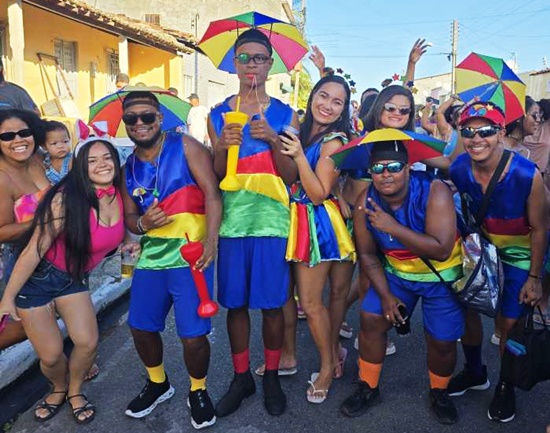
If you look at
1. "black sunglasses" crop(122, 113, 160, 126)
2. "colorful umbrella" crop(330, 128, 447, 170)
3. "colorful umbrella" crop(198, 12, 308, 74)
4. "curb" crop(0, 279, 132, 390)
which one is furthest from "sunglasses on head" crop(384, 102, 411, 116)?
"curb" crop(0, 279, 132, 390)

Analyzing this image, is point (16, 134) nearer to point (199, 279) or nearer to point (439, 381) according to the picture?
point (199, 279)

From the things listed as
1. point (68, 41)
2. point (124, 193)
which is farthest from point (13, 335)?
point (68, 41)

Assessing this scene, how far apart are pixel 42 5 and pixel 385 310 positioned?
8.74m

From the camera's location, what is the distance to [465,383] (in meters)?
3.12

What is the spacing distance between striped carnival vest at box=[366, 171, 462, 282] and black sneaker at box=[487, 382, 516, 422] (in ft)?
2.57

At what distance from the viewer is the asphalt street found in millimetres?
2783

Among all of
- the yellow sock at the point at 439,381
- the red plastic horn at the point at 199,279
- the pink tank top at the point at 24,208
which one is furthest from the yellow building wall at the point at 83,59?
the yellow sock at the point at 439,381

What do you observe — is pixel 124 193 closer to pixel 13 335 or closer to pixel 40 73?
pixel 13 335

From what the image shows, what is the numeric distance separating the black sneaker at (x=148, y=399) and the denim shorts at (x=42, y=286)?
2.61 ft

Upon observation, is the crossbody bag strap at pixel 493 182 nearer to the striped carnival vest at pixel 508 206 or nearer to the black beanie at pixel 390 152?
the striped carnival vest at pixel 508 206

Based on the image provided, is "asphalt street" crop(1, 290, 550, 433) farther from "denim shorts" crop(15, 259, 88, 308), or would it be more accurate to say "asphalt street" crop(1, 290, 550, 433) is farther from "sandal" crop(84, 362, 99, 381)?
"denim shorts" crop(15, 259, 88, 308)

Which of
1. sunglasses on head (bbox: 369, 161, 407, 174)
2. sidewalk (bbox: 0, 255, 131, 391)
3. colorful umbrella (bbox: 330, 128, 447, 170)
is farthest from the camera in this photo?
sidewalk (bbox: 0, 255, 131, 391)

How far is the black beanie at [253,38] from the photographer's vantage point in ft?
9.15

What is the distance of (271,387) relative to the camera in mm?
3021
